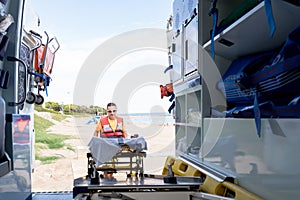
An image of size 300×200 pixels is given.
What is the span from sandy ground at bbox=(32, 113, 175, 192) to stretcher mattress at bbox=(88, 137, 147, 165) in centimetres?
76

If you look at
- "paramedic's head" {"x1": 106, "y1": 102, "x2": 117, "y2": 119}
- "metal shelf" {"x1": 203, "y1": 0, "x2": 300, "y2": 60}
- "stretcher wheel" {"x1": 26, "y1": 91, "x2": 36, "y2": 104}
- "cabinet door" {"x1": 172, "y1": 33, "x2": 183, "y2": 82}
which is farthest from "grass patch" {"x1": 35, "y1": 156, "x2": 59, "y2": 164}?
"metal shelf" {"x1": 203, "y1": 0, "x2": 300, "y2": 60}

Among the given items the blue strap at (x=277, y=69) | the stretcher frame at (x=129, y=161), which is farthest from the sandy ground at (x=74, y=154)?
the blue strap at (x=277, y=69)

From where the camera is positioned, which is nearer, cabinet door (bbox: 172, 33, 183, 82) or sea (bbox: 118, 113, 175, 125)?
cabinet door (bbox: 172, 33, 183, 82)

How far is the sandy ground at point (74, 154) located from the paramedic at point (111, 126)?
3.8 inches

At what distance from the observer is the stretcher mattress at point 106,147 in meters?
1.86

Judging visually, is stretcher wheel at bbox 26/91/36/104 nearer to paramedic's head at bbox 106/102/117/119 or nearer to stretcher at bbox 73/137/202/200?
paramedic's head at bbox 106/102/117/119

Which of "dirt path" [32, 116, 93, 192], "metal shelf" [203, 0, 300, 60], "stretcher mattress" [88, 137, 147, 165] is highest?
"metal shelf" [203, 0, 300, 60]

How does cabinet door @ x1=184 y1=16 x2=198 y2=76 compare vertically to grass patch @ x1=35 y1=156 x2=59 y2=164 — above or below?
above

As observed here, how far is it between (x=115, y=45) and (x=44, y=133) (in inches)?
59.4

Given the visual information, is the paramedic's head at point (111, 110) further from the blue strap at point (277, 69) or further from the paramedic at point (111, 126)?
the blue strap at point (277, 69)

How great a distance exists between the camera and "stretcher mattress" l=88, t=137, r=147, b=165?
1.86 meters

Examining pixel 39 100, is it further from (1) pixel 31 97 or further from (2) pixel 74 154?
(2) pixel 74 154

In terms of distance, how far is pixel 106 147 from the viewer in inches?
75.0

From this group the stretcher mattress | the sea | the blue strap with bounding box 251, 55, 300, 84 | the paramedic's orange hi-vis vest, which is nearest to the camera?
the blue strap with bounding box 251, 55, 300, 84
